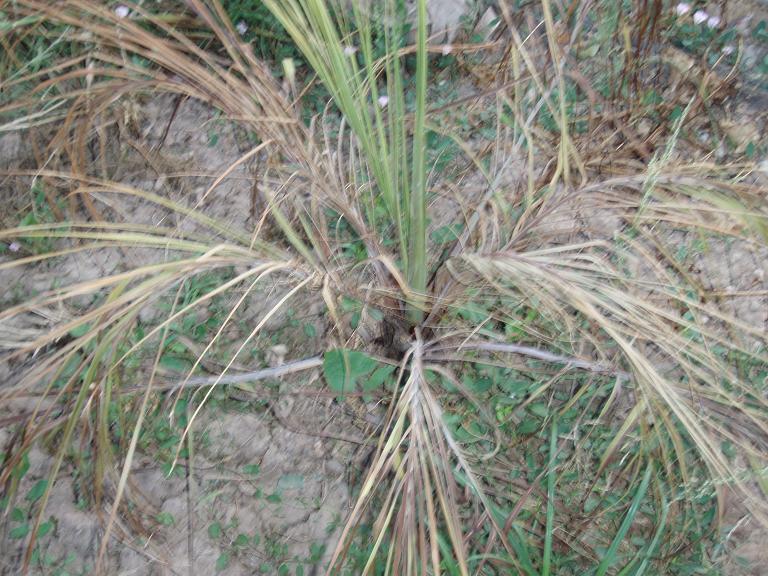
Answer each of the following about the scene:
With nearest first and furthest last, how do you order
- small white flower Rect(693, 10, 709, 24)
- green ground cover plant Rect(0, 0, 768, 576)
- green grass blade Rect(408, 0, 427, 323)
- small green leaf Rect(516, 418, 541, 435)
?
1. green grass blade Rect(408, 0, 427, 323)
2. green ground cover plant Rect(0, 0, 768, 576)
3. small green leaf Rect(516, 418, 541, 435)
4. small white flower Rect(693, 10, 709, 24)

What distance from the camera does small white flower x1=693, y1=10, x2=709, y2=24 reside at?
1642 mm

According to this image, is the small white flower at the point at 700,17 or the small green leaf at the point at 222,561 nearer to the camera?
the small green leaf at the point at 222,561

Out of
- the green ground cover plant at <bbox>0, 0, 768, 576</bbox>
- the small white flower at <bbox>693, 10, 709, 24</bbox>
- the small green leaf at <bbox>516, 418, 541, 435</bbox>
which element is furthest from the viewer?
the small white flower at <bbox>693, 10, 709, 24</bbox>

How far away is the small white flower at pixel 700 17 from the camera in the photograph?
1642mm

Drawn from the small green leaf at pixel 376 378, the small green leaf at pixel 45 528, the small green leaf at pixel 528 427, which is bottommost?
the small green leaf at pixel 45 528

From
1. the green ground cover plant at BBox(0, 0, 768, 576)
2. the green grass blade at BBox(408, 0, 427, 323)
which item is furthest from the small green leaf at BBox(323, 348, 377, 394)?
the green grass blade at BBox(408, 0, 427, 323)

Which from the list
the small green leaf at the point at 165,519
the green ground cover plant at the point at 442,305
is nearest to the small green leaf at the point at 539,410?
the green ground cover plant at the point at 442,305

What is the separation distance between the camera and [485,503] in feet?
3.65

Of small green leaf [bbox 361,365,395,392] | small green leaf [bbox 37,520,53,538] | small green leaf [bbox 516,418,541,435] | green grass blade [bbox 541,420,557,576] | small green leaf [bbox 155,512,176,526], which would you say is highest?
small green leaf [bbox 361,365,395,392]

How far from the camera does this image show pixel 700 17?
5.38ft

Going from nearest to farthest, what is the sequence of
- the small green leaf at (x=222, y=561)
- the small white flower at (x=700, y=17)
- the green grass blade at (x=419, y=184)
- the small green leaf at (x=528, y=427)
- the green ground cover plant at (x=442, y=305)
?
1. the green grass blade at (x=419, y=184)
2. the green ground cover plant at (x=442, y=305)
3. the small green leaf at (x=222, y=561)
4. the small green leaf at (x=528, y=427)
5. the small white flower at (x=700, y=17)

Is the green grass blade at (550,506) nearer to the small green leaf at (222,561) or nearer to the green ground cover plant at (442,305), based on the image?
the green ground cover plant at (442,305)

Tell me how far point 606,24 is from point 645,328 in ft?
2.78

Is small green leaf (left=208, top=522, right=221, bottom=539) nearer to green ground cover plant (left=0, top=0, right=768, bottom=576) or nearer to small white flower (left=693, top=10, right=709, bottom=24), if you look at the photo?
green ground cover plant (left=0, top=0, right=768, bottom=576)
